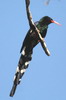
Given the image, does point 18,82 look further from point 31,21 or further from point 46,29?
point 46,29

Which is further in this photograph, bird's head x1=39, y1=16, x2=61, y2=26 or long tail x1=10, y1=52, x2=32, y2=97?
bird's head x1=39, y1=16, x2=61, y2=26

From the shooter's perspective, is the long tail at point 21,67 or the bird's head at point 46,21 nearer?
the long tail at point 21,67

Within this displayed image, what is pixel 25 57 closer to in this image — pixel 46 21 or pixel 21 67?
pixel 21 67

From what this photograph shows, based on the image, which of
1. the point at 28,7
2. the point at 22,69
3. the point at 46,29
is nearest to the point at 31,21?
the point at 28,7

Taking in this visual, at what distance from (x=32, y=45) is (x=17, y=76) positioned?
1.37ft

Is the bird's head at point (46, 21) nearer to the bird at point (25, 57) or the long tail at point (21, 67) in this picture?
the bird at point (25, 57)

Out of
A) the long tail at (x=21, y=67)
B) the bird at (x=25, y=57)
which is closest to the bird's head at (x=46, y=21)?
the bird at (x=25, y=57)

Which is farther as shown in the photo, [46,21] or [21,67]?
[46,21]

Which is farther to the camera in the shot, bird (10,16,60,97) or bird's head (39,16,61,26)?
bird's head (39,16,61,26)

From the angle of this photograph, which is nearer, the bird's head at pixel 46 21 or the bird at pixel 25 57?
the bird at pixel 25 57

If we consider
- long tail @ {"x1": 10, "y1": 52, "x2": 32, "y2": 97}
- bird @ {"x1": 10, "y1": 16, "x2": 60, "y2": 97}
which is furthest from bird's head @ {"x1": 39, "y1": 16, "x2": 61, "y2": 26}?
long tail @ {"x1": 10, "y1": 52, "x2": 32, "y2": 97}

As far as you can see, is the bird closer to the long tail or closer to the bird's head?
the long tail

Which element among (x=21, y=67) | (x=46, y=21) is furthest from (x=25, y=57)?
(x=46, y=21)

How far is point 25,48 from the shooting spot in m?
2.00
